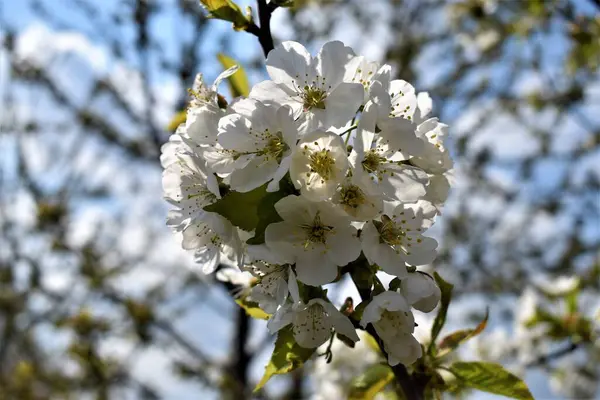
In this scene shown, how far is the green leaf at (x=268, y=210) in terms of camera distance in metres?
0.82

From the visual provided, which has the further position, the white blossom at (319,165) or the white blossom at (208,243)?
the white blossom at (208,243)

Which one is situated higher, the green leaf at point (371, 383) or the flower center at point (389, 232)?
the flower center at point (389, 232)

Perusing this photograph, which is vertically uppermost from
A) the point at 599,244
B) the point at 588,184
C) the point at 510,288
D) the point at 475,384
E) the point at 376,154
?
the point at 588,184

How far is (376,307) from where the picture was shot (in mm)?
790

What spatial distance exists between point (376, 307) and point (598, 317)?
0.97 m

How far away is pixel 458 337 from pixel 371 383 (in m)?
0.20

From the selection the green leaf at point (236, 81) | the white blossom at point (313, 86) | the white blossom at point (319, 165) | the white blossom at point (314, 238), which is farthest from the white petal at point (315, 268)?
the green leaf at point (236, 81)

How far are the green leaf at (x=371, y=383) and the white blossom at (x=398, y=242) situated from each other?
269 millimetres

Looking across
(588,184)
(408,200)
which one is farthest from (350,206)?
(588,184)

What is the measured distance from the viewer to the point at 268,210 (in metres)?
0.82

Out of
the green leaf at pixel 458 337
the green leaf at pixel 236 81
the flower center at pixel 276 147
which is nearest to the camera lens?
the flower center at pixel 276 147

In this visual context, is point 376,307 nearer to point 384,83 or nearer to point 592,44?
point 384,83

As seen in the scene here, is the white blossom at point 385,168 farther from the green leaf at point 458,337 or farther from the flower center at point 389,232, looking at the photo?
the green leaf at point 458,337

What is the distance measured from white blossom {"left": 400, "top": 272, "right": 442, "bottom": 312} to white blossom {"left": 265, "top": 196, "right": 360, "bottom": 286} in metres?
0.10
